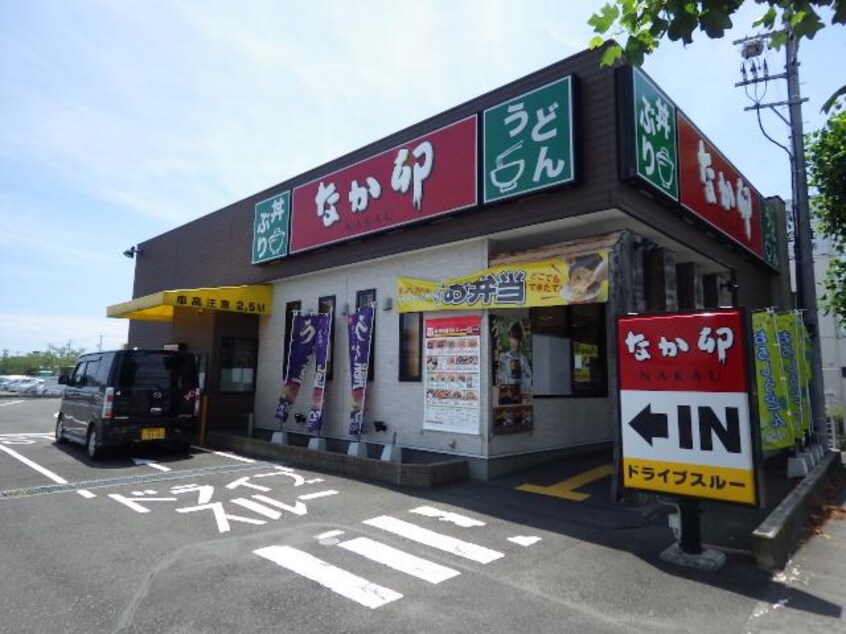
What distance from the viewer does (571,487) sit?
24.6 feet

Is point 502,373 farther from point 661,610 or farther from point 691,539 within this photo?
point 661,610

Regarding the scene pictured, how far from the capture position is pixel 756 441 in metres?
4.45

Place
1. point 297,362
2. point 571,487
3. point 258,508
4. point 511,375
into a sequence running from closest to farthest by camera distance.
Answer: point 258,508
point 571,487
point 511,375
point 297,362

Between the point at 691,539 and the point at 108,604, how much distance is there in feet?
15.4

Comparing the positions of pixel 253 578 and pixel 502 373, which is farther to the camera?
pixel 502 373

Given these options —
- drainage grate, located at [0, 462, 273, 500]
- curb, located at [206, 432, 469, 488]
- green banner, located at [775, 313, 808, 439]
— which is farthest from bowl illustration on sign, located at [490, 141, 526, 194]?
drainage grate, located at [0, 462, 273, 500]

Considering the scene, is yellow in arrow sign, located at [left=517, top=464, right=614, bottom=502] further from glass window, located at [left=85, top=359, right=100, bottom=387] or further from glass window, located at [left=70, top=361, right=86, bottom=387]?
glass window, located at [left=70, top=361, right=86, bottom=387]

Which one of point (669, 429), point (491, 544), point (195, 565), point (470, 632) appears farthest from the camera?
point (491, 544)

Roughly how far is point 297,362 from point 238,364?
2562mm

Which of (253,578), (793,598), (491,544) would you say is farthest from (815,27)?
(253,578)

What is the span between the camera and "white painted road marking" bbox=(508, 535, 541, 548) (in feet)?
17.5

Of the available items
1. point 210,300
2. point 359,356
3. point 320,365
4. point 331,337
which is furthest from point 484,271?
point 210,300

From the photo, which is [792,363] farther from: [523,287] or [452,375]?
[452,375]

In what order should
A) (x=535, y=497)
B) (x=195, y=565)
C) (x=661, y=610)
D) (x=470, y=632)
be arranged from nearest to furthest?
(x=470, y=632) → (x=661, y=610) → (x=195, y=565) → (x=535, y=497)
